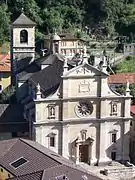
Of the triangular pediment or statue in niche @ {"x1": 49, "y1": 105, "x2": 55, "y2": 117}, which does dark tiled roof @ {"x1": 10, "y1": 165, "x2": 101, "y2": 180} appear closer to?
statue in niche @ {"x1": 49, "y1": 105, "x2": 55, "y2": 117}

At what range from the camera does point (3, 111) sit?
51.4 metres

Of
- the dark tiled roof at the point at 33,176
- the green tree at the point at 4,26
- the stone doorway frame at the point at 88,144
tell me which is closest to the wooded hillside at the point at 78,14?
the green tree at the point at 4,26

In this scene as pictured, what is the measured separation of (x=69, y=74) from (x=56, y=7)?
162 ft

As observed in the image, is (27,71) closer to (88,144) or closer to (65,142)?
(65,142)

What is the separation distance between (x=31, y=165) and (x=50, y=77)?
15.7 m

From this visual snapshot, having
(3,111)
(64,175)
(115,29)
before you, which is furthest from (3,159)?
(115,29)

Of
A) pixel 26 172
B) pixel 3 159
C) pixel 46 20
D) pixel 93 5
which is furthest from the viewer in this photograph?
pixel 93 5

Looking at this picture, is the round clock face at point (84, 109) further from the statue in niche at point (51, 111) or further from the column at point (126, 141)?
the column at point (126, 141)

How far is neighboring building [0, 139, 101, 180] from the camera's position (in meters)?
33.5

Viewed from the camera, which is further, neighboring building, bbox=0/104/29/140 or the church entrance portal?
neighboring building, bbox=0/104/29/140

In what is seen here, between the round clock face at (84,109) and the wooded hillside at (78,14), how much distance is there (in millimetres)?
39156

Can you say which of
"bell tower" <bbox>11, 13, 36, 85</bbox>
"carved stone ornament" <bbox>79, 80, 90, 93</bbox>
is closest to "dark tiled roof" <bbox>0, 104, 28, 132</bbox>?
"carved stone ornament" <bbox>79, 80, 90, 93</bbox>

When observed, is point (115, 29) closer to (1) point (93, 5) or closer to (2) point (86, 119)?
(1) point (93, 5)

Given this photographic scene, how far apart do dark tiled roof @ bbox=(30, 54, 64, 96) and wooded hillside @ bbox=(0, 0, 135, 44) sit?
111 feet
